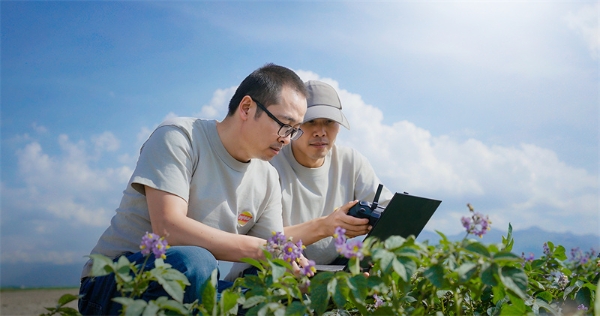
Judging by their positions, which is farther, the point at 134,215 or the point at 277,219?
the point at 277,219

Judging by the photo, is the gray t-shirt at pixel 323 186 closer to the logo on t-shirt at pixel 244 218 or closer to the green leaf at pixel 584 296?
the logo on t-shirt at pixel 244 218

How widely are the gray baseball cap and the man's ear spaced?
79cm

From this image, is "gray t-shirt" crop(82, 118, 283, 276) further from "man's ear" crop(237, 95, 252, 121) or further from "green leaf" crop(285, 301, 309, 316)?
"green leaf" crop(285, 301, 309, 316)

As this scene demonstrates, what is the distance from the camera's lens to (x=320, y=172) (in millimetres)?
4086

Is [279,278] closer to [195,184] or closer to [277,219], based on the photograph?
[195,184]

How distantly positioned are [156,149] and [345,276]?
4.29 feet

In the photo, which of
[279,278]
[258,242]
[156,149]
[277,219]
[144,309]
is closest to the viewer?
[144,309]

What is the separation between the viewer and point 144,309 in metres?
1.79

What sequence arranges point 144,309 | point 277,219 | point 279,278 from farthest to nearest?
point 277,219
point 279,278
point 144,309

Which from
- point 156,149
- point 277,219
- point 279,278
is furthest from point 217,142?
point 279,278

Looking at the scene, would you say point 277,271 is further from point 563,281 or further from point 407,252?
point 563,281

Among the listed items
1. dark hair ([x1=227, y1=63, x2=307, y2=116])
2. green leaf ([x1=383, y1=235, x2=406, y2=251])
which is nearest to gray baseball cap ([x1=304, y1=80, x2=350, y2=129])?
dark hair ([x1=227, y1=63, x2=307, y2=116])

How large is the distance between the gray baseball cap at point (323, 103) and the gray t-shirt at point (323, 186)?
14.7 inches

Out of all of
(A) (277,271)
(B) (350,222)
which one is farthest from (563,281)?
(A) (277,271)
